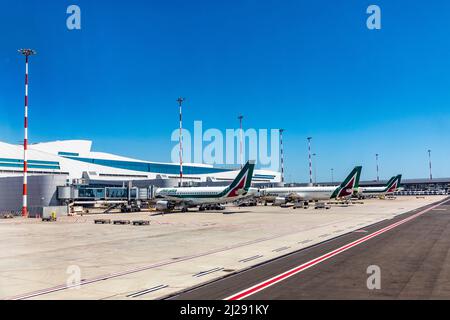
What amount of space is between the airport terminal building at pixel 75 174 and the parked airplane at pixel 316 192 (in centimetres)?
2277

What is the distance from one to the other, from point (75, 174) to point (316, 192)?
238ft

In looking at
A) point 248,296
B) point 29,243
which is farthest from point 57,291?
point 29,243

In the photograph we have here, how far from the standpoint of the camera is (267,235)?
31.6 m

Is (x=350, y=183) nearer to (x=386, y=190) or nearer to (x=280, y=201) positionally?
(x=280, y=201)

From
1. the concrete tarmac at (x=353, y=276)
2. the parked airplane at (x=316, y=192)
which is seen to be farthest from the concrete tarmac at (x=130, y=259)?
the parked airplane at (x=316, y=192)

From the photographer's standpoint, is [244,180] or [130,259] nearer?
[130,259]

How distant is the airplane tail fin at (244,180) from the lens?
63.0 meters

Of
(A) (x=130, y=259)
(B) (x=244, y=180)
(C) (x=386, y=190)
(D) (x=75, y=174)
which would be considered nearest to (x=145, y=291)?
(A) (x=130, y=259)

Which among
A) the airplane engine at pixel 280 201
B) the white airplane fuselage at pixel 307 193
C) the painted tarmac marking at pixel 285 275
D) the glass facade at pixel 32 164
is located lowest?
the airplane engine at pixel 280 201

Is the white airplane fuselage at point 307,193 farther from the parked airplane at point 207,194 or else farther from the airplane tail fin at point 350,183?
the parked airplane at point 207,194

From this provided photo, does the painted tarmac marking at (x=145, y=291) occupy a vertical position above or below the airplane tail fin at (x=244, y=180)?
below

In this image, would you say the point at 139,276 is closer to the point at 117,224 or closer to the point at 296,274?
the point at 296,274

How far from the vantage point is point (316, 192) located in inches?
3605
